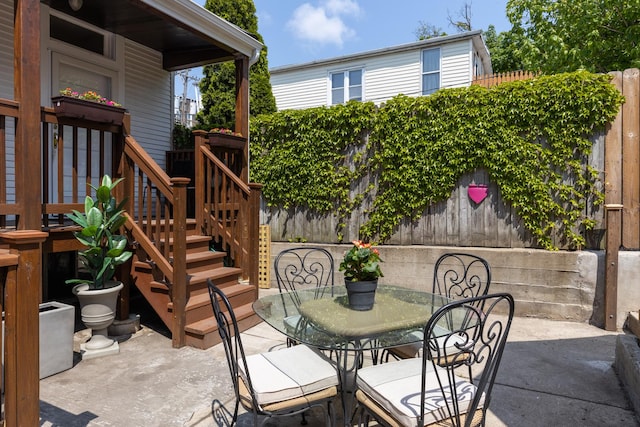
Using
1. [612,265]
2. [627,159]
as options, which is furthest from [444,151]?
[612,265]

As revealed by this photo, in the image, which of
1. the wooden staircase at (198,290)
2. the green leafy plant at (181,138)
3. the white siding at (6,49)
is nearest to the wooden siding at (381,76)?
the green leafy plant at (181,138)

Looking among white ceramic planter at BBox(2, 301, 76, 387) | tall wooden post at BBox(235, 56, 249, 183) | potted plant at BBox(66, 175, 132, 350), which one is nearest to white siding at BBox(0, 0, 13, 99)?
potted plant at BBox(66, 175, 132, 350)

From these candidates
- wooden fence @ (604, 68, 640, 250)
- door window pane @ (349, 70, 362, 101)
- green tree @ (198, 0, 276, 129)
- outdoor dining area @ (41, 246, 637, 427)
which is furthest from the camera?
door window pane @ (349, 70, 362, 101)

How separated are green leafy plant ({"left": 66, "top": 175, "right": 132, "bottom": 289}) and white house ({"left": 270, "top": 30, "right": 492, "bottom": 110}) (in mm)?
9088

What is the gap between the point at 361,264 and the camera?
92.0 inches

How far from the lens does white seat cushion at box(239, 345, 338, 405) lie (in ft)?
6.22

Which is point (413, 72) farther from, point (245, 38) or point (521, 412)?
point (521, 412)

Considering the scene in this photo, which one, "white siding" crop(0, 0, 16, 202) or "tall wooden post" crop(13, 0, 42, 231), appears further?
"white siding" crop(0, 0, 16, 202)

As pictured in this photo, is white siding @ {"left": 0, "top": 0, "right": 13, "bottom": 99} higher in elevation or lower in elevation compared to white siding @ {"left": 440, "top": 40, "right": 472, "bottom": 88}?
lower

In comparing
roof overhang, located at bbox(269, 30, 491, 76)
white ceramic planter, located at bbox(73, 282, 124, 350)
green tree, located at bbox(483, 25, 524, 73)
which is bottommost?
white ceramic planter, located at bbox(73, 282, 124, 350)

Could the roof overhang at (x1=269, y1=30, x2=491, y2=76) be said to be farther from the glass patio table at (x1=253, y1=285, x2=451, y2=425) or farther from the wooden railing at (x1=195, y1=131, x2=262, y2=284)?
the glass patio table at (x1=253, y1=285, x2=451, y2=425)

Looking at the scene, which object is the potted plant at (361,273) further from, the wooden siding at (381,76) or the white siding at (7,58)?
the wooden siding at (381,76)

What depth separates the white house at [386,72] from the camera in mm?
10555

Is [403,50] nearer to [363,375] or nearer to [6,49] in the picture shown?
[6,49]
